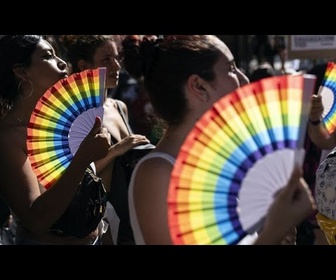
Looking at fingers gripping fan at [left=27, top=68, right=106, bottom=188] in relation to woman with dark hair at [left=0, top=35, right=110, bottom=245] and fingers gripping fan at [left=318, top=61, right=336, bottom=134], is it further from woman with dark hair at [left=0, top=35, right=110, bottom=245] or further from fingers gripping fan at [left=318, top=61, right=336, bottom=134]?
fingers gripping fan at [left=318, top=61, right=336, bottom=134]

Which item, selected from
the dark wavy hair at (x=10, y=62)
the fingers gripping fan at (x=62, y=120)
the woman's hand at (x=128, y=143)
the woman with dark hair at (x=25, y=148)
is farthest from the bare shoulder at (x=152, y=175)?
the woman's hand at (x=128, y=143)

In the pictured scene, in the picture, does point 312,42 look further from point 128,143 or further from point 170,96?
point 170,96

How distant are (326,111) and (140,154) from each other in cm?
82

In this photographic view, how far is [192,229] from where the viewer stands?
6.40 ft

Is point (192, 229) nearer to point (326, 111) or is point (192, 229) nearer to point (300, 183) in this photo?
point (300, 183)

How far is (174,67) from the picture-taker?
2.16 meters

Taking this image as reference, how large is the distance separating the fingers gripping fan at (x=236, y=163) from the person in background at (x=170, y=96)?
8 centimetres

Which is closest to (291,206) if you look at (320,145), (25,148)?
(25,148)

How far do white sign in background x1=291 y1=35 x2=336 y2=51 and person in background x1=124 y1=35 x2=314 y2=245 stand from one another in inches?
140

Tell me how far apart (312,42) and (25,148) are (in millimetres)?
3340

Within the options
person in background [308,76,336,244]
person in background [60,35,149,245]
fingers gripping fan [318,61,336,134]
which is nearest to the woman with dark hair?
person in background [60,35,149,245]

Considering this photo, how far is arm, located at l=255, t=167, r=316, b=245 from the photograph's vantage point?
1802mm

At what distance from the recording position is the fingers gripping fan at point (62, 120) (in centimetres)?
288
